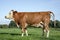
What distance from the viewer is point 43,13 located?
19.3 meters

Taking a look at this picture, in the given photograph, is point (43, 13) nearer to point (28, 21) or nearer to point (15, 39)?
point (28, 21)

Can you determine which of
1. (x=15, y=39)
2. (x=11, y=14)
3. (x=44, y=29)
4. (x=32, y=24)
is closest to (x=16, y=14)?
(x=11, y=14)

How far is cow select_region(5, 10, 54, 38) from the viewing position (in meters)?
18.9

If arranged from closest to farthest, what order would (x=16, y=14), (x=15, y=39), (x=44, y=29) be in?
(x=15, y=39)
(x=44, y=29)
(x=16, y=14)

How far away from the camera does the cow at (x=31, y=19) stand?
18.9 meters

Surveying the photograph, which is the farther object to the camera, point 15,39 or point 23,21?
point 23,21

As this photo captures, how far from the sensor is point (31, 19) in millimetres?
19625

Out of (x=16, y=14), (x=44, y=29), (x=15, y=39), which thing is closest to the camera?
(x=15, y=39)

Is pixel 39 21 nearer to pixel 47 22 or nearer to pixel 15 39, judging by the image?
pixel 47 22

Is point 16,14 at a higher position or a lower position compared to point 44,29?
higher

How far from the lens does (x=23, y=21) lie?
19.5 m

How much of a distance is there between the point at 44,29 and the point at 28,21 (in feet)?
6.16

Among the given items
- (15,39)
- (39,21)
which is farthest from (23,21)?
(15,39)

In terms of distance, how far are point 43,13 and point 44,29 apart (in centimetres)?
161
